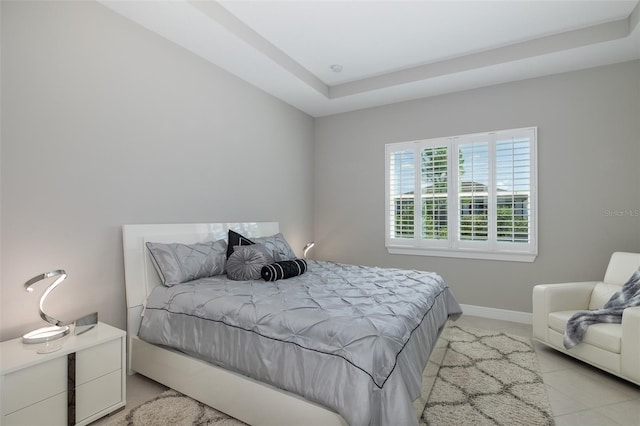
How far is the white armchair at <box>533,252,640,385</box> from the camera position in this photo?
2.20m

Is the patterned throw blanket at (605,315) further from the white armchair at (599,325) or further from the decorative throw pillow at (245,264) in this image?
the decorative throw pillow at (245,264)

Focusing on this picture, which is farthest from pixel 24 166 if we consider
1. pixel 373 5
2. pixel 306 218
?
pixel 306 218

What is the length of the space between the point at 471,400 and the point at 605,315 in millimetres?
1339

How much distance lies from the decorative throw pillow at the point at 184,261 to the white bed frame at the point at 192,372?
0.13 meters

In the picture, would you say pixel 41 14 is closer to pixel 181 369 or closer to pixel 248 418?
pixel 181 369

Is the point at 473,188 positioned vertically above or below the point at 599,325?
above

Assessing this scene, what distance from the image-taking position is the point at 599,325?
8.06 feet

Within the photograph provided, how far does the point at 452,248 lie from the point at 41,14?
4.33 metres

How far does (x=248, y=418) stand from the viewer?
1832mm

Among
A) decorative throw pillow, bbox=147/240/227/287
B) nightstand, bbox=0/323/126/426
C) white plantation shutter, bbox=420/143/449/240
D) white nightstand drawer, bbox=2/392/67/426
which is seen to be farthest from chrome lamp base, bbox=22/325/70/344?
white plantation shutter, bbox=420/143/449/240

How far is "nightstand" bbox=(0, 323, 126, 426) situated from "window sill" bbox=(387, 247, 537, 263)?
3344mm

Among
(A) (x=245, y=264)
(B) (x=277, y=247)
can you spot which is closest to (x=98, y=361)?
(A) (x=245, y=264)

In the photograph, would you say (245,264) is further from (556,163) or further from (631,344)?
(556,163)

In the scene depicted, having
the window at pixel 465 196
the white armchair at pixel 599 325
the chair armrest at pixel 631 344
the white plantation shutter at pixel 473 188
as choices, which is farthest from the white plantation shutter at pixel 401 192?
the chair armrest at pixel 631 344
